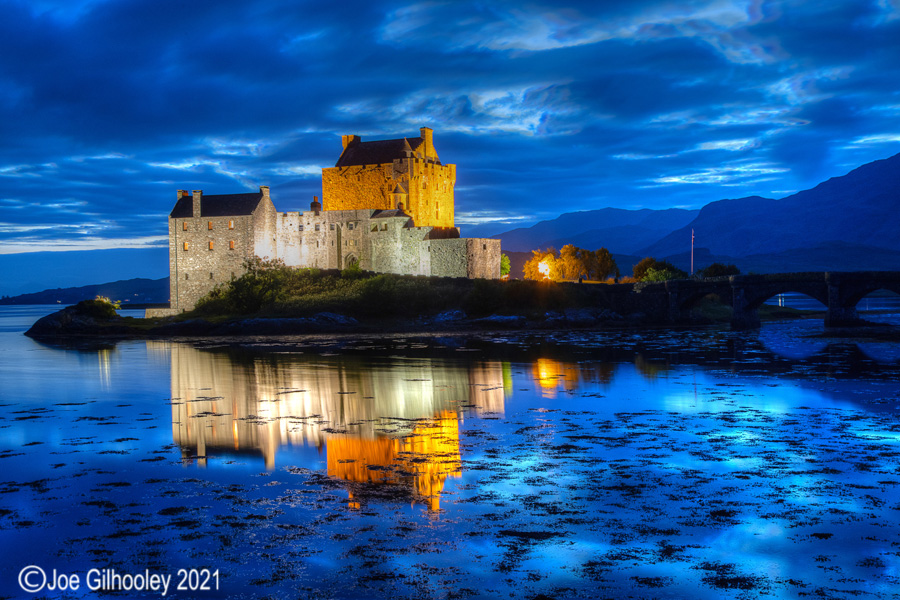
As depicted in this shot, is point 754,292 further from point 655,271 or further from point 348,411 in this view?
point 348,411

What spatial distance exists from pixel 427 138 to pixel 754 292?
3674 centimetres

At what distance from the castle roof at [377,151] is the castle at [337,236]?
0.72 feet

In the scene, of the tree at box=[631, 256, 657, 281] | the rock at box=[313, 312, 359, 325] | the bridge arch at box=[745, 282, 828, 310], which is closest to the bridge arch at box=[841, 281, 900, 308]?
the bridge arch at box=[745, 282, 828, 310]

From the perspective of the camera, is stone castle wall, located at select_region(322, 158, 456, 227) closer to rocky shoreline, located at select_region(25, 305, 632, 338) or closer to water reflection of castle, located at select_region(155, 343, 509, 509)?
rocky shoreline, located at select_region(25, 305, 632, 338)

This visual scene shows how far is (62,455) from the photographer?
14320 millimetres

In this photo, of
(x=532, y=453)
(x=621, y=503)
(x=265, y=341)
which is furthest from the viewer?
(x=265, y=341)

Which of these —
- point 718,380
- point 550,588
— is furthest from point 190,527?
point 718,380

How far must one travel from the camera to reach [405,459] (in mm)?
13180

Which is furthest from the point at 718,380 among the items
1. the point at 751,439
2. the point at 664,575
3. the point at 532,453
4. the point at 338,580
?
the point at 338,580

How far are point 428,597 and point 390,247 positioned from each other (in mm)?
62055

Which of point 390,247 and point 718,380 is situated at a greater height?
point 390,247

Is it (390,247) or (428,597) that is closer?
(428,597)

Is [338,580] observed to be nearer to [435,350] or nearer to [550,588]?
[550,588]

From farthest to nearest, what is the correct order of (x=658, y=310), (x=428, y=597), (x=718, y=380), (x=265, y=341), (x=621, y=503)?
(x=658, y=310) < (x=265, y=341) < (x=718, y=380) < (x=621, y=503) < (x=428, y=597)
